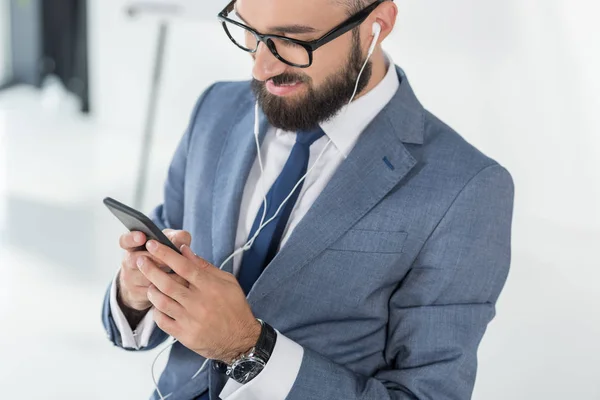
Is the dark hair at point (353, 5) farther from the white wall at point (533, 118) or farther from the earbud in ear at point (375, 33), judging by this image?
the white wall at point (533, 118)

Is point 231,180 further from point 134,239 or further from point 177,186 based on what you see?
point 134,239

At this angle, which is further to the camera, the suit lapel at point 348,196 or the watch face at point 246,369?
the suit lapel at point 348,196

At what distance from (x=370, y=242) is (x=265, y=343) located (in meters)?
0.26

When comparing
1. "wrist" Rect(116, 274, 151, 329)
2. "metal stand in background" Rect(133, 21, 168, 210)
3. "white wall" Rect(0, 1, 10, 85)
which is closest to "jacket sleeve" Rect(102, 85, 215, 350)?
"wrist" Rect(116, 274, 151, 329)

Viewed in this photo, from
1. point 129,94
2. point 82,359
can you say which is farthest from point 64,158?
point 82,359

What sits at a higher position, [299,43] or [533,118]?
[299,43]

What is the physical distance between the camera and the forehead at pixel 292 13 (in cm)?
146

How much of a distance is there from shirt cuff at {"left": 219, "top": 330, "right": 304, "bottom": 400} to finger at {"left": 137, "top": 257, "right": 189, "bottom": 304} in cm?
20

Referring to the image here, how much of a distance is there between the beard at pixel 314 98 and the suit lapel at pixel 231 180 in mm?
130

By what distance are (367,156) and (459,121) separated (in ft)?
7.47

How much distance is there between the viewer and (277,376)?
147 cm

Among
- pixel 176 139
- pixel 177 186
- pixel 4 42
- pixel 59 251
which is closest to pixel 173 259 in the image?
pixel 177 186

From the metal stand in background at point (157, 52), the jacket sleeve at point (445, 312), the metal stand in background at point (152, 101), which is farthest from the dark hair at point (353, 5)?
the metal stand in background at point (152, 101)

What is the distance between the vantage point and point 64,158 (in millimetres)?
4258
